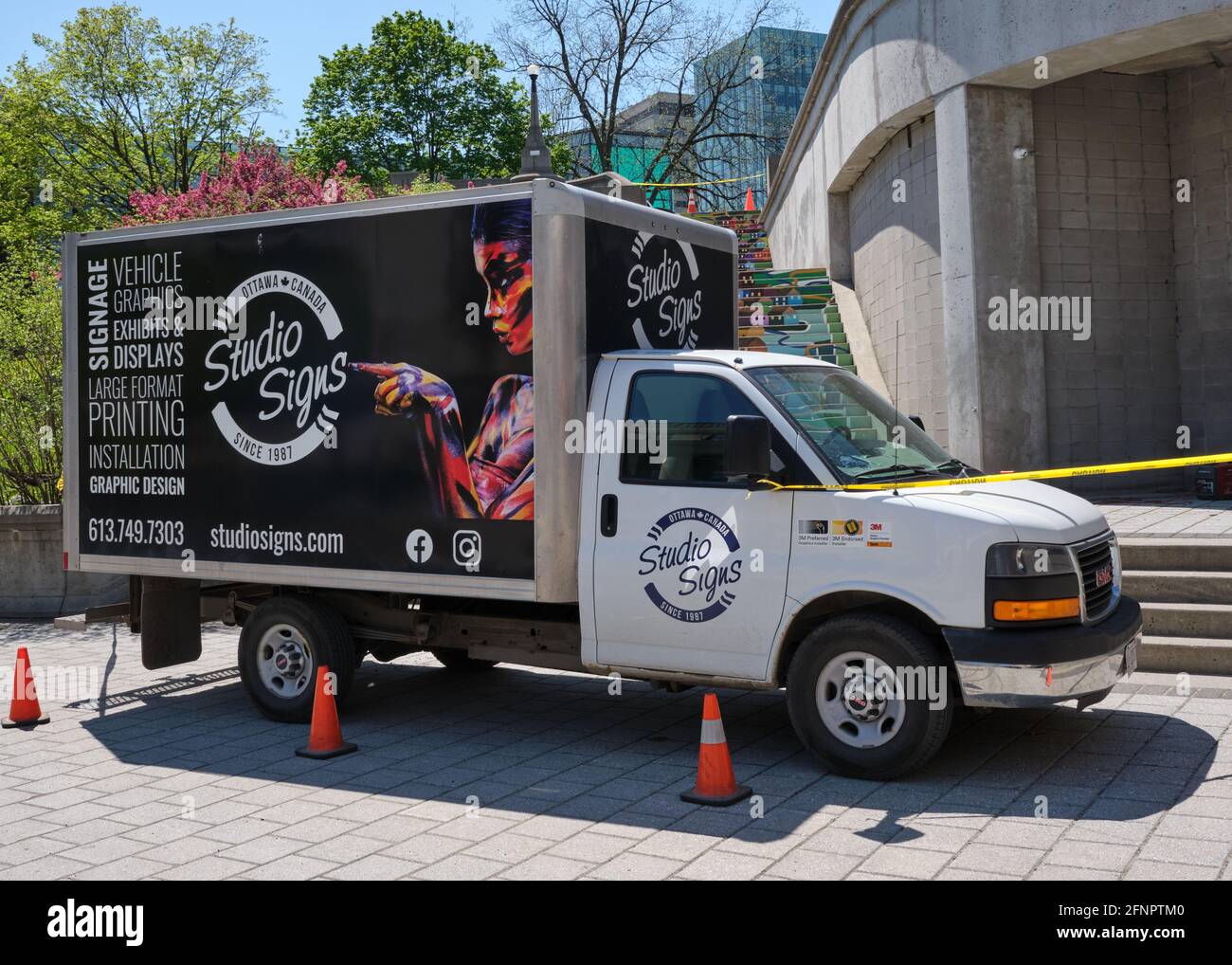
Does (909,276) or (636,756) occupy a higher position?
(909,276)

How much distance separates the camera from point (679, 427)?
7031 millimetres

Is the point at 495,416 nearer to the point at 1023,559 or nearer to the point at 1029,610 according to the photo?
the point at 1023,559

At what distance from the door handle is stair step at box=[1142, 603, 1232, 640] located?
422 cm

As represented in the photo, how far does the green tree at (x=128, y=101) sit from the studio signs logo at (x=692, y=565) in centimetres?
3141

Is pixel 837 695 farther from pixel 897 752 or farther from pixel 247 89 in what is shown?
pixel 247 89

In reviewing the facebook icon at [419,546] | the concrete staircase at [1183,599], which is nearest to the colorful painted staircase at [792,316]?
the concrete staircase at [1183,599]

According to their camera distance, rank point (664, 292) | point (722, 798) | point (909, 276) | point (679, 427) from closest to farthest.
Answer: point (722, 798) → point (679, 427) → point (664, 292) → point (909, 276)

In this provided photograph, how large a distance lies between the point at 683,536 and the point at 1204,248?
10.5 meters

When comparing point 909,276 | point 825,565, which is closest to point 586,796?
point 825,565

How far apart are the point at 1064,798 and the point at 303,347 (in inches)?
210

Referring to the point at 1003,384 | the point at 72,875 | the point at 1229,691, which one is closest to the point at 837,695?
the point at 1229,691

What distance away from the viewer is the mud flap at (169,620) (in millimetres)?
9008

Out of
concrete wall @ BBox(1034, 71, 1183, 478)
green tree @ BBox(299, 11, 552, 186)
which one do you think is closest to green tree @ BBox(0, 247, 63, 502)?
concrete wall @ BBox(1034, 71, 1183, 478)

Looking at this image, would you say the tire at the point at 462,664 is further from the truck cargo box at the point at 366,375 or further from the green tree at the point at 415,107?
the green tree at the point at 415,107
